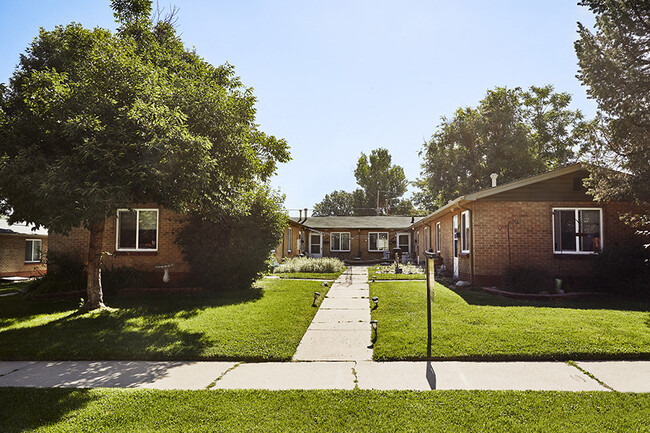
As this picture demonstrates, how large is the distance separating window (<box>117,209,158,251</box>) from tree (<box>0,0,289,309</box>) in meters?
3.58

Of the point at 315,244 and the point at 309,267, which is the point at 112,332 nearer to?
the point at 309,267

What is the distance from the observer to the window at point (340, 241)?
3119 centimetres

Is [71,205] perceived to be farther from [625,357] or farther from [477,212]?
[477,212]

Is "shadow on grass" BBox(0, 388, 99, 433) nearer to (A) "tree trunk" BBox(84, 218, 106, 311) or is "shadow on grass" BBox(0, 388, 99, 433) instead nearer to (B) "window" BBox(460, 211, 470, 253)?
(A) "tree trunk" BBox(84, 218, 106, 311)

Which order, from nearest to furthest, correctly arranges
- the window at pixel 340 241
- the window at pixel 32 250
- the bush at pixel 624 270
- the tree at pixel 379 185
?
the bush at pixel 624 270 → the window at pixel 32 250 → the window at pixel 340 241 → the tree at pixel 379 185

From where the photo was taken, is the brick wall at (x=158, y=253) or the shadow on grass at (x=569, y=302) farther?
the brick wall at (x=158, y=253)

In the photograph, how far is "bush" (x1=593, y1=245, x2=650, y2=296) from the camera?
10461 millimetres

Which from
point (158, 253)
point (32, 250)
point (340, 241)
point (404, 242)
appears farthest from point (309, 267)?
point (32, 250)

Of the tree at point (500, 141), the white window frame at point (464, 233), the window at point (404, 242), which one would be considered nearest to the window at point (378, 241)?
the window at point (404, 242)

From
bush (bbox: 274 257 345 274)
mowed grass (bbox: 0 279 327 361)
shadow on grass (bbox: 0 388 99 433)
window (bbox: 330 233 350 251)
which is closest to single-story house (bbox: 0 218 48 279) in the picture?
mowed grass (bbox: 0 279 327 361)

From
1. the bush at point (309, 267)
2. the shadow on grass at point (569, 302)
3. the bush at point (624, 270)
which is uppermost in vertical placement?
the bush at point (624, 270)

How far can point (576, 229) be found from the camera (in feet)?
40.3

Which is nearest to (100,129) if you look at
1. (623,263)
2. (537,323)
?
(537,323)

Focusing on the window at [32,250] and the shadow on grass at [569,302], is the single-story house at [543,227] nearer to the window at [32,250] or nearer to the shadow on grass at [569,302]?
the shadow on grass at [569,302]
